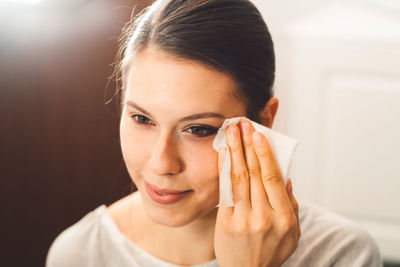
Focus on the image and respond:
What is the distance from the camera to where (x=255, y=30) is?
72cm

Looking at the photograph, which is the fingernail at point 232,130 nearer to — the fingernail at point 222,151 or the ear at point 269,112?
the fingernail at point 222,151

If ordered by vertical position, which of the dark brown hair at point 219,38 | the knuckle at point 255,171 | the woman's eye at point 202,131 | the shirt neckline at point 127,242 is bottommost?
the shirt neckline at point 127,242

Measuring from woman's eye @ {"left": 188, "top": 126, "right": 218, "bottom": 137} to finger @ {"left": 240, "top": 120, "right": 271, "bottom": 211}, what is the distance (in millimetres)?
65

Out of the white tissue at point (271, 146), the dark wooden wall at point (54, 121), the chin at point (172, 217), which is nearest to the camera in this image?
the white tissue at point (271, 146)

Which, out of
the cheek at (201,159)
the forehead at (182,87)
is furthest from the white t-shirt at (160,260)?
the forehead at (182,87)

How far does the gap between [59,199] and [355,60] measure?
50.6 inches

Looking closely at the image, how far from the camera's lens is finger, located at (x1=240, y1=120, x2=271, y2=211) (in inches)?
26.2

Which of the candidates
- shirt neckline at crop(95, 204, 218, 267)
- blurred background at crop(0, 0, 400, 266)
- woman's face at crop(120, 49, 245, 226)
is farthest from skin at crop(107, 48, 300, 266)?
blurred background at crop(0, 0, 400, 266)

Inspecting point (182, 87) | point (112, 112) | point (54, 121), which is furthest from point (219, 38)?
point (54, 121)

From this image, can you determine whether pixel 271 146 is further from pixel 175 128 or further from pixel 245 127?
pixel 175 128

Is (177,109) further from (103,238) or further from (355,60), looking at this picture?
(355,60)

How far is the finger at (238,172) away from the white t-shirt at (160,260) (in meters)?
0.24

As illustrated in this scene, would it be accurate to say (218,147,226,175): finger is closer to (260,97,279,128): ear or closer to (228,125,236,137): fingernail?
(228,125,236,137): fingernail

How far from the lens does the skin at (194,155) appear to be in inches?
26.2
